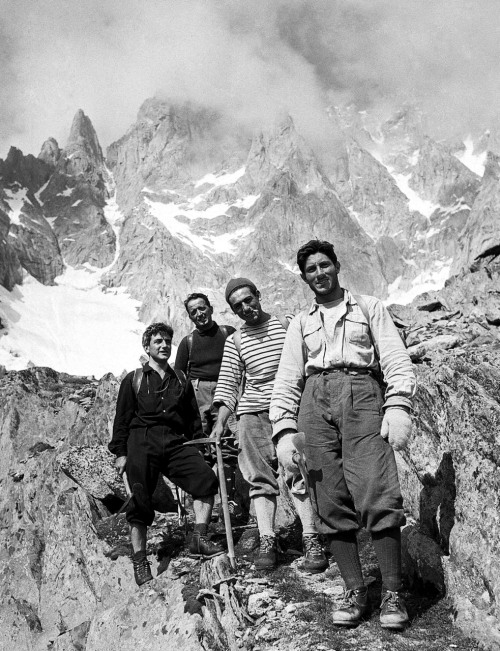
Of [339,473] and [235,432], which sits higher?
[235,432]

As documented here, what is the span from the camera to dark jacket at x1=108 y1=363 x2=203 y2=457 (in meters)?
6.15

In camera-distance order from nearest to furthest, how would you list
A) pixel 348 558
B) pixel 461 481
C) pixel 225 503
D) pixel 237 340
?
1. pixel 348 558
2. pixel 461 481
3. pixel 225 503
4. pixel 237 340

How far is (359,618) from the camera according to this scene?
3.97 metres

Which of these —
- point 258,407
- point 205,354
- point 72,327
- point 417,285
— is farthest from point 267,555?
point 417,285

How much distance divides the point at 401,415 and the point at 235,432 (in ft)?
11.2

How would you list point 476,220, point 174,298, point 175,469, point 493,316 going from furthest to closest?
point 174,298
point 476,220
point 493,316
point 175,469

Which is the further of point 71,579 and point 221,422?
point 71,579

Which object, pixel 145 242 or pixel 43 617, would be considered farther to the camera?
pixel 145 242

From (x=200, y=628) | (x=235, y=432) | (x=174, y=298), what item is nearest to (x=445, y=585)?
(x=200, y=628)

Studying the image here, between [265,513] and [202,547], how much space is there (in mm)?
773

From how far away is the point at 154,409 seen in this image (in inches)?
243

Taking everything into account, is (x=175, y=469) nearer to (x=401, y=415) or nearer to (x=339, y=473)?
(x=339, y=473)

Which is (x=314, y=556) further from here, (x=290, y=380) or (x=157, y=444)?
(x=157, y=444)

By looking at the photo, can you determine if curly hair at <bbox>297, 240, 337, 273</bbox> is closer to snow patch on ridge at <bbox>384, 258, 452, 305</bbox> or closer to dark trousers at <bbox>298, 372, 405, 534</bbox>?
dark trousers at <bbox>298, 372, 405, 534</bbox>
